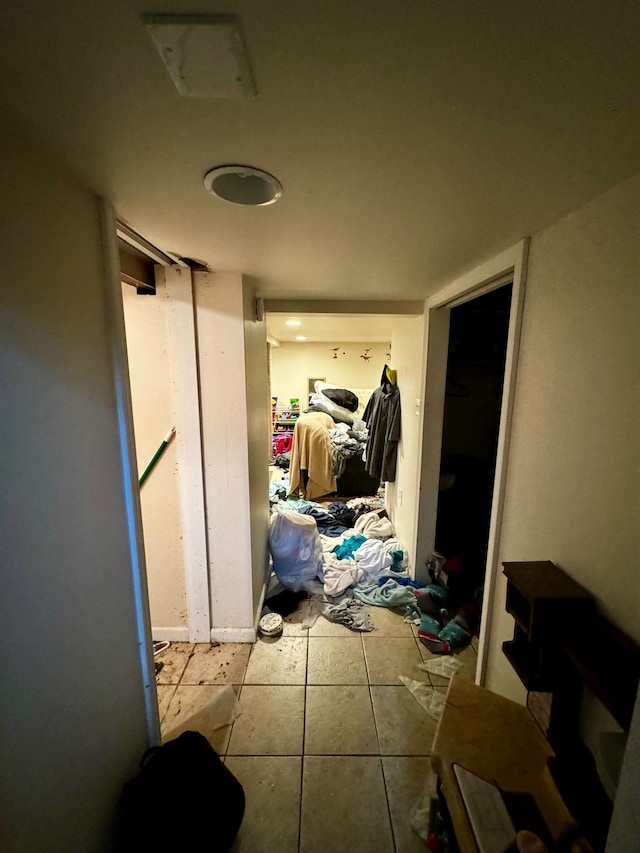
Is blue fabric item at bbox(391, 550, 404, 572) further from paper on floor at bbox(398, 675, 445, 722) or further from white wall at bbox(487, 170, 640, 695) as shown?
white wall at bbox(487, 170, 640, 695)

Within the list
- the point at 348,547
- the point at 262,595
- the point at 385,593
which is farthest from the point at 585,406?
the point at 348,547

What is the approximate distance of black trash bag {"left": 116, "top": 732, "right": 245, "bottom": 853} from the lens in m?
0.94

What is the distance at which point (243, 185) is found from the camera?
2.85 ft

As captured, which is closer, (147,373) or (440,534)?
(147,373)

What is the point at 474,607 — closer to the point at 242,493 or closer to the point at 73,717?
the point at 242,493

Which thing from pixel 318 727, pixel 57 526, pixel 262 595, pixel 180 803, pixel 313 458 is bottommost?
pixel 318 727

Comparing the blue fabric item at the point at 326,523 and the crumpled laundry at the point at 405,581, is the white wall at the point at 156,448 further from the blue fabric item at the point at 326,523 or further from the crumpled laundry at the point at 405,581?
the blue fabric item at the point at 326,523

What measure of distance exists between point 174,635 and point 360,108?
102 inches

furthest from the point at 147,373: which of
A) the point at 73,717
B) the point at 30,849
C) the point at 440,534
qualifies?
the point at 440,534

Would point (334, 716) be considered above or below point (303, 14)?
below

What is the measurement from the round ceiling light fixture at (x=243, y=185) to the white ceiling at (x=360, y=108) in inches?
1.1

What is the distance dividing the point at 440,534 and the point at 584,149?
8.31ft

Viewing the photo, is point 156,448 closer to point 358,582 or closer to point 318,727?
point 318,727

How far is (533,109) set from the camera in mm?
585
